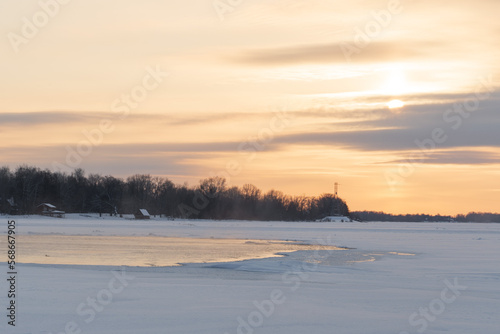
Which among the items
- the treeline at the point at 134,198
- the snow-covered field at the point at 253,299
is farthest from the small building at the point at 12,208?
the snow-covered field at the point at 253,299

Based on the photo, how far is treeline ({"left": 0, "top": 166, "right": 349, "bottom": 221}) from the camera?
11344cm

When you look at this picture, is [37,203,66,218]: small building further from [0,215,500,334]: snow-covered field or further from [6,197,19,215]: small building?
[0,215,500,334]: snow-covered field

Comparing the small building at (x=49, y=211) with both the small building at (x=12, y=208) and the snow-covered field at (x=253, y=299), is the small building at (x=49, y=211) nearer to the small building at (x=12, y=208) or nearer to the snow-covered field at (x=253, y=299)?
the small building at (x=12, y=208)

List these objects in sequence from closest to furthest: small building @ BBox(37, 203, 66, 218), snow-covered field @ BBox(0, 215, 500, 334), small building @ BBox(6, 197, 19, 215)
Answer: snow-covered field @ BBox(0, 215, 500, 334)
small building @ BBox(6, 197, 19, 215)
small building @ BBox(37, 203, 66, 218)

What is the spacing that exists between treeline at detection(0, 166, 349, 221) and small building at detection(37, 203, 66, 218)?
4.67 feet

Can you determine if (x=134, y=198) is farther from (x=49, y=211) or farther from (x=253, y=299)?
(x=253, y=299)

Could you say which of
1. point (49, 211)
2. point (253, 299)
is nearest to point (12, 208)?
point (49, 211)

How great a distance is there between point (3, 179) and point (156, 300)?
359 feet

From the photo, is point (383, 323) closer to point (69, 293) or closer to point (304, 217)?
point (69, 293)

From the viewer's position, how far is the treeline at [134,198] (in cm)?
11344

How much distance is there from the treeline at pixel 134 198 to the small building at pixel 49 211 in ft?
4.67

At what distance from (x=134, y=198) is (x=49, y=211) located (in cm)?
2664

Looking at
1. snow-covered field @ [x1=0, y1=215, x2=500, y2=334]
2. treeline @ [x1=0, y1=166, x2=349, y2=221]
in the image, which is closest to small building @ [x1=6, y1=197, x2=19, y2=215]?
treeline @ [x1=0, y1=166, x2=349, y2=221]

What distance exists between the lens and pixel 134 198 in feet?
431
